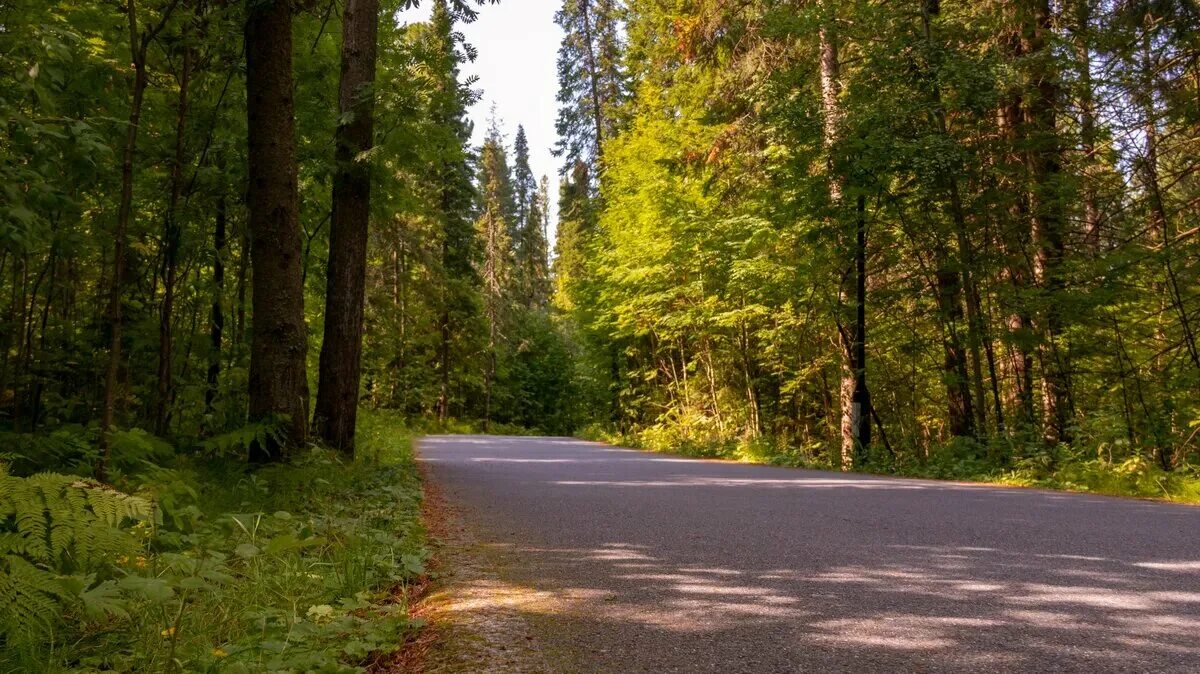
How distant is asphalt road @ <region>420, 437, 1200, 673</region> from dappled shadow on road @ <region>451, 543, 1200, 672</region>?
11mm

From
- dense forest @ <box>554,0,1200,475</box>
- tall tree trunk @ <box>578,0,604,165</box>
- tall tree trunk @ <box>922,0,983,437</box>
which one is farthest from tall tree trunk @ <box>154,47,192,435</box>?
tall tree trunk @ <box>578,0,604,165</box>

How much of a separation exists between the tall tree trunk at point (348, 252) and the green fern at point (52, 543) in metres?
5.95

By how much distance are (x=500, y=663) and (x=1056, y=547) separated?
11.9ft

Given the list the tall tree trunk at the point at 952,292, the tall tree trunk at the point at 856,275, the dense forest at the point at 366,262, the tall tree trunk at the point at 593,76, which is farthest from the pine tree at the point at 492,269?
the tall tree trunk at the point at 952,292

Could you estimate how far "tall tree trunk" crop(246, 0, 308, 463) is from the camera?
6.91 meters

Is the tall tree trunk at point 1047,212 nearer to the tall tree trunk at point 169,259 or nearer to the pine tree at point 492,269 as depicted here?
the tall tree trunk at point 169,259

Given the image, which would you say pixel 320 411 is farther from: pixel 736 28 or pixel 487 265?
pixel 487 265

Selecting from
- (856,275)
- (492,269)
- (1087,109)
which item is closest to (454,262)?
(492,269)

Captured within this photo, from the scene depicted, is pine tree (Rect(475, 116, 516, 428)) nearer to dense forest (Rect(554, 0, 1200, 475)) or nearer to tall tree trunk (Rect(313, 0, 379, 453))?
dense forest (Rect(554, 0, 1200, 475))

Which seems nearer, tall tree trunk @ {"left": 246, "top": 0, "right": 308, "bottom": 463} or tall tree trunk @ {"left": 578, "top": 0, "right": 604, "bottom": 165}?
tall tree trunk @ {"left": 246, "top": 0, "right": 308, "bottom": 463}

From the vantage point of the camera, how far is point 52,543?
271 cm

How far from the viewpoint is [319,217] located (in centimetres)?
1057

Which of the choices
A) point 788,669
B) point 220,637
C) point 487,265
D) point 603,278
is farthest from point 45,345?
point 487,265

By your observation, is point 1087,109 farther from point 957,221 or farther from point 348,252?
point 348,252
